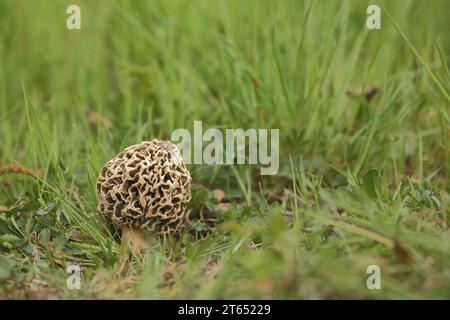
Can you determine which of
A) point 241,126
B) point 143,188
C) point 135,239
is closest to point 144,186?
point 143,188

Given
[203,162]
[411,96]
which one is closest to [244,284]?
[203,162]

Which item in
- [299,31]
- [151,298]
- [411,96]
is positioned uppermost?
[299,31]

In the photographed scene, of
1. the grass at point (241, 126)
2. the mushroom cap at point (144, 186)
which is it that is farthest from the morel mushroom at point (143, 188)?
the grass at point (241, 126)

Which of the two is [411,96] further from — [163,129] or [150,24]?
[150,24]

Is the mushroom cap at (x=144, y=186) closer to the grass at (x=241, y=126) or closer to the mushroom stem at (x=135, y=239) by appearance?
the mushroom stem at (x=135, y=239)

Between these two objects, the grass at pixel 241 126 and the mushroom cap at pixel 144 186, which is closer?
the grass at pixel 241 126

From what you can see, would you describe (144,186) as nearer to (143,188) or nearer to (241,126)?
(143,188)
